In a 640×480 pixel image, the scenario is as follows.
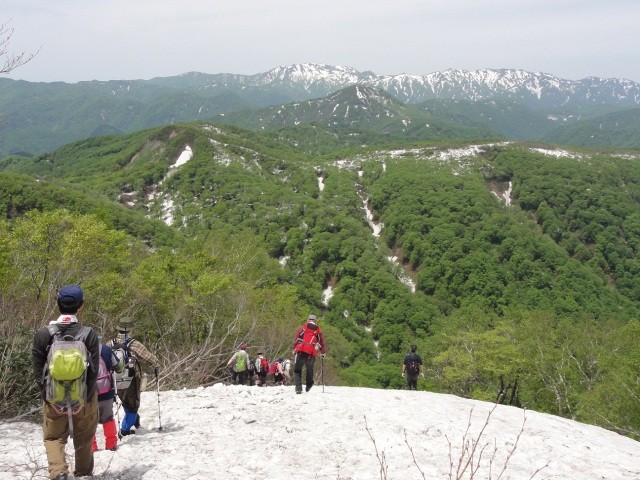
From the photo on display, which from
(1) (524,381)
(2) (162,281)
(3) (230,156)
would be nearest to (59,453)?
(2) (162,281)

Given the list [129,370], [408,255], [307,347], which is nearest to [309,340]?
[307,347]

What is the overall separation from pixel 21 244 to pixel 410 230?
8468 centimetres

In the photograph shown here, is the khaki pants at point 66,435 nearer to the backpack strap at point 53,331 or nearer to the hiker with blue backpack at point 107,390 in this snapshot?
the backpack strap at point 53,331

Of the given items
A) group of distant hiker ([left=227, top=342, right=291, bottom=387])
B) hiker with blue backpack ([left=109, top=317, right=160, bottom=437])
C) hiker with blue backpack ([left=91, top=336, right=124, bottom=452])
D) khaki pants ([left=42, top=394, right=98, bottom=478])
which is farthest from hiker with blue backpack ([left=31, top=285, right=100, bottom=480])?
group of distant hiker ([left=227, top=342, right=291, bottom=387])

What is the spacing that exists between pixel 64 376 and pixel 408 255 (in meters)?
93.3

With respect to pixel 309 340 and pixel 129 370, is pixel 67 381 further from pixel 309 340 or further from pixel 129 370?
pixel 309 340

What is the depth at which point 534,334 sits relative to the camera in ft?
112

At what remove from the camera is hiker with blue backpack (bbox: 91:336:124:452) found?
599 cm

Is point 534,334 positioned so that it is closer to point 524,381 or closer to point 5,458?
point 524,381

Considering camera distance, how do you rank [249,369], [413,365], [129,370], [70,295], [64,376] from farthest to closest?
[413,365] < [249,369] < [129,370] < [70,295] < [64,376]

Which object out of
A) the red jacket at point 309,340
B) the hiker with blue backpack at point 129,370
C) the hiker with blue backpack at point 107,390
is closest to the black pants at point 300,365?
the red jacket at point 309,340

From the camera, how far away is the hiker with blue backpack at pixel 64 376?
4.51m

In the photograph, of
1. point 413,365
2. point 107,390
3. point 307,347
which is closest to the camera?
point 107,390

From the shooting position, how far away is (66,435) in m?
4.76
